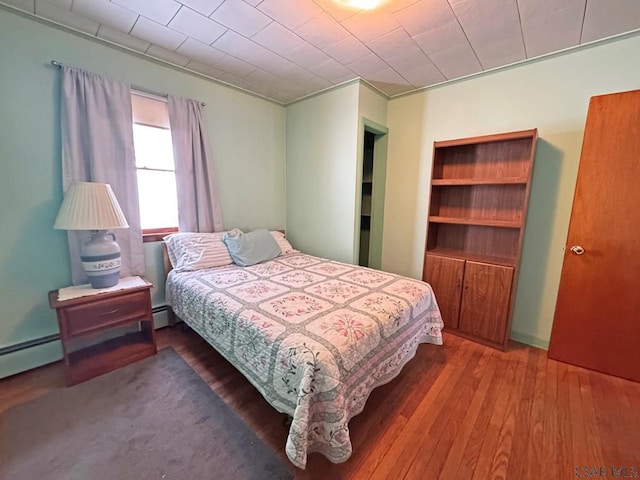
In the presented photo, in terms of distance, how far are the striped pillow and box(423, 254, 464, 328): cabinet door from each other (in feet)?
6.59

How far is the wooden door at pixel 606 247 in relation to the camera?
1.80 meters

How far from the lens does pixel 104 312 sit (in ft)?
6.15

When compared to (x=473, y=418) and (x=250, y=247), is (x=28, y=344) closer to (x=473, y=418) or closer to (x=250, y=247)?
(x=250, y=247)

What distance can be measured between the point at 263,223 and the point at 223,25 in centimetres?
201

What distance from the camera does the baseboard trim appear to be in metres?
2.36

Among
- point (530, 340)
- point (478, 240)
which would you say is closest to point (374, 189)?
point (478, 240)

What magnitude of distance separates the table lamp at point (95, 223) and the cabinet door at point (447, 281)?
2.67 metres

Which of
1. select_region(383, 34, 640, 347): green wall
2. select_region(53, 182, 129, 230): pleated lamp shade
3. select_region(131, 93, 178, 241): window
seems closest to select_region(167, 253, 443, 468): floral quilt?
select_region(131, 93, 178, 241): window

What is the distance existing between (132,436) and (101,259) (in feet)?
3.91

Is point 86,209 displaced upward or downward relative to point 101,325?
upward

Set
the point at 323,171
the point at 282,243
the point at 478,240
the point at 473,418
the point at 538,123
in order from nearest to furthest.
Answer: the point at 473,418
the point at 538,123
the point at 478,240
the point at 323,171
the point at 282,243

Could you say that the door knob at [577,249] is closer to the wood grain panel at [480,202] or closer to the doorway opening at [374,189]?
the wood grain panel at [480,202]

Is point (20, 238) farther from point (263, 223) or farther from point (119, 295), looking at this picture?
point (263, 223)

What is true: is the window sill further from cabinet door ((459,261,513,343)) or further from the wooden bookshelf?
cabinet door ((459,261,513,343))
